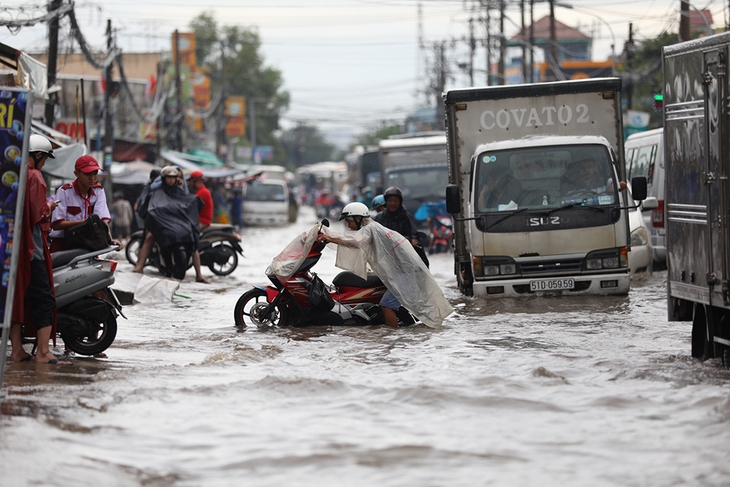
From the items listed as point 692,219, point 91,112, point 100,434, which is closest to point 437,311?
point 692,219

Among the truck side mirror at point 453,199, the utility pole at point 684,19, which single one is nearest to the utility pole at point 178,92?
the utility pole at point 684,19

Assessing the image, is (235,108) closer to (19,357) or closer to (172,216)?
(172,216)

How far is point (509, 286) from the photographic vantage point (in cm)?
1267

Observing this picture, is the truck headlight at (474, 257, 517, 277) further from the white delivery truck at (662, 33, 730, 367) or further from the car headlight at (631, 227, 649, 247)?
the white delivery truck at (662, 33, 730, 367)

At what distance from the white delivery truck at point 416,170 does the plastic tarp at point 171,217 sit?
374 inches

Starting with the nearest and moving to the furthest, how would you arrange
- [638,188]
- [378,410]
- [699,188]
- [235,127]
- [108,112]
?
[378,410], [699,188], [638,188], [108,112], [235,127]

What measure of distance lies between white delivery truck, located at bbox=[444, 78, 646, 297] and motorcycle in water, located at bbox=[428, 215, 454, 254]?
1073 cm

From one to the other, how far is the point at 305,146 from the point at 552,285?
147 m

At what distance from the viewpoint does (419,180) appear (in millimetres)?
26000

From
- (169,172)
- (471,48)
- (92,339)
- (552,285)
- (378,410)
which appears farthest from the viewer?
(471,48)

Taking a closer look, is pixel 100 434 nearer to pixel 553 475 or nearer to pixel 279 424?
pixel 279 424

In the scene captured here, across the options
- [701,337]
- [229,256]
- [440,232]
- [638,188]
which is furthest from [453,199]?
[440,232]

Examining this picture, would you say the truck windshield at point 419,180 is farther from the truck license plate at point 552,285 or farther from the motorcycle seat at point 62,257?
the motorcycle seat at point 62,257

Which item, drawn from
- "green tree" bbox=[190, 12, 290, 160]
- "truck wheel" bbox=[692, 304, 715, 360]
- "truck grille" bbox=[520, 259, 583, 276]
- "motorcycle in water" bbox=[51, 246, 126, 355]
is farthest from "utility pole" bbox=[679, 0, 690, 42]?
"green tree" bbox=[190, 12, 290, 160]
